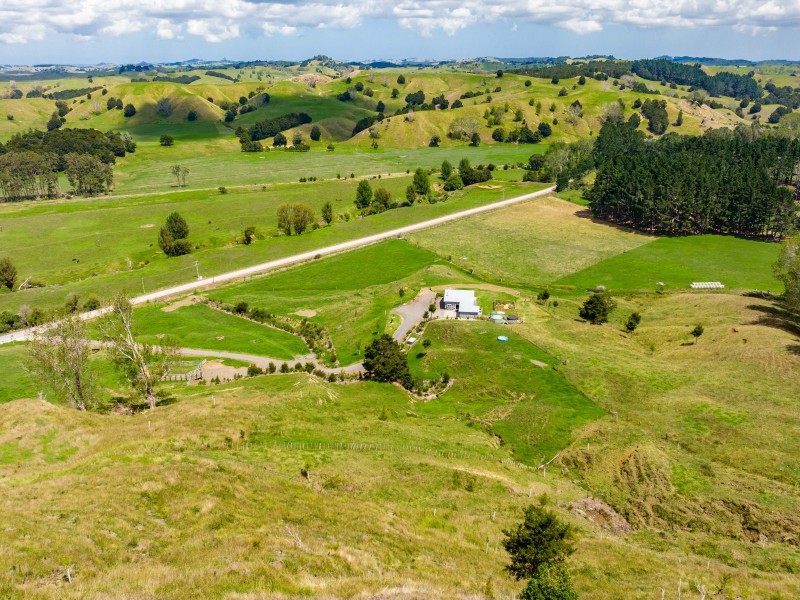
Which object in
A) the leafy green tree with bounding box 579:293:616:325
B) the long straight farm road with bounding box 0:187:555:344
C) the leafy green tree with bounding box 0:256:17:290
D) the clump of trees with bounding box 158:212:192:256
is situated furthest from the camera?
the clump of trees with bounding box 158:212:192:256

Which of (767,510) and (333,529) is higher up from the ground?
(333,529)

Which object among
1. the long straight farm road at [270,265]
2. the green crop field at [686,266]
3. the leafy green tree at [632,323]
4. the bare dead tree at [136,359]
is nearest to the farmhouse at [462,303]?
the leafy green tree at [632,323]

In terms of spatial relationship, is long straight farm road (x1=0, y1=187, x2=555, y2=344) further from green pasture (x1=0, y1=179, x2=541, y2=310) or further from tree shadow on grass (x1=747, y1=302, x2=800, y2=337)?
tree shadow on grass (x1=747, y1=302, x2=800, y2=337)

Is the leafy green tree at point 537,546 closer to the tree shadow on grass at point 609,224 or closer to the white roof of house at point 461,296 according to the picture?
the white roof of house at point 461,296

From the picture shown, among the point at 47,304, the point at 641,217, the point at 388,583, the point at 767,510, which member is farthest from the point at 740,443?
the point at 47,304

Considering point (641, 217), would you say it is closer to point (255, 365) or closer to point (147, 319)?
point (255, 365)

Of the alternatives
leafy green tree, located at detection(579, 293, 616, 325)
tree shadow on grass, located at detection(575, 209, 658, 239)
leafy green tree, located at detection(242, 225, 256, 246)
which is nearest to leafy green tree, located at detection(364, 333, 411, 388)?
leafy green tree, located at detection(579, 293, 616, 325)

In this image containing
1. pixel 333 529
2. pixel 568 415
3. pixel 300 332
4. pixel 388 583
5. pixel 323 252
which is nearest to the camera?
pixel 388 583
